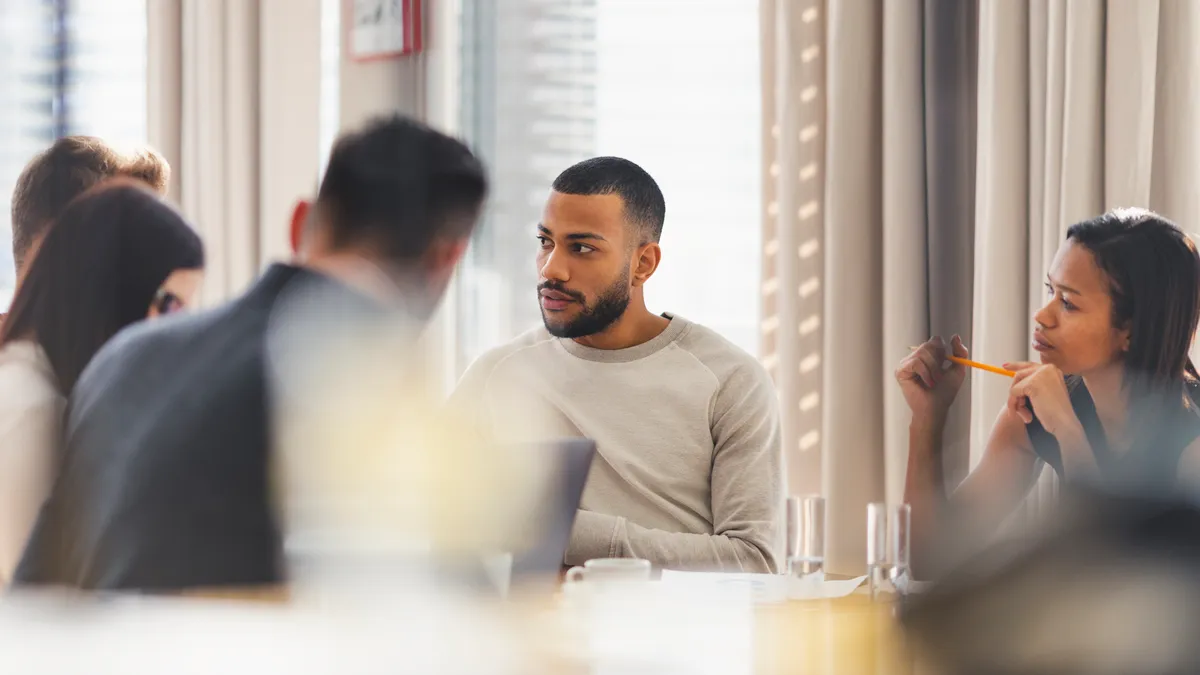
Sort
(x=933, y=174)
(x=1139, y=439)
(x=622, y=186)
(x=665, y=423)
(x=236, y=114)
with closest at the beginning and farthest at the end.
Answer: (x=1139, y=439) < (x=665, y=423) < (x=622, y=186) < (x=933, y=174) < (x=236, y=114)

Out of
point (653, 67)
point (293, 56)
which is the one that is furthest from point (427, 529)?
point (293, 56)

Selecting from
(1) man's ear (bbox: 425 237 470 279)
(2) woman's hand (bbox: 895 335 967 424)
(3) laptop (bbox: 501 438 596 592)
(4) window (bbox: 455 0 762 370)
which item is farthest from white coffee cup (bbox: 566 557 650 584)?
(4) window (bbox: 455 0 762 370)

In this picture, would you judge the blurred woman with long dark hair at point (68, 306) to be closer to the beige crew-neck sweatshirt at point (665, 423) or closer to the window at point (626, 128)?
the beige crew-neck sweatshirt at point (665, 423)

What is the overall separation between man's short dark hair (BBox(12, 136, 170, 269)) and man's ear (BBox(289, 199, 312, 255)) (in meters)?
0.20

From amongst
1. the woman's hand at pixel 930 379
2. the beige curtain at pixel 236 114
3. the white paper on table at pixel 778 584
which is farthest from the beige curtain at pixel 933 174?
the beige curtain at pixel 236 114

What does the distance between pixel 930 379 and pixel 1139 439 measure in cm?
33

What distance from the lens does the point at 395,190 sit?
0.87 metres

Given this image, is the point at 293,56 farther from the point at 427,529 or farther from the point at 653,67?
the point at 427,529

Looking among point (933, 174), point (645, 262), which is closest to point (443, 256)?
point (645, 262)

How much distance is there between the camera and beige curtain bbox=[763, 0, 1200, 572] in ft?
5.43

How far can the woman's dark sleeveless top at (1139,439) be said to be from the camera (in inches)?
55.1

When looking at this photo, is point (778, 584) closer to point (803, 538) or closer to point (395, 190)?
point (803, 538)

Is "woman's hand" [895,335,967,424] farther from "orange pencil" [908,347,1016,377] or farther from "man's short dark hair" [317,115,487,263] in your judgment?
"man's short dark hair" [317,115,487,263]

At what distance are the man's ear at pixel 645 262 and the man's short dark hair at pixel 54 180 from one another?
2.44 ft
